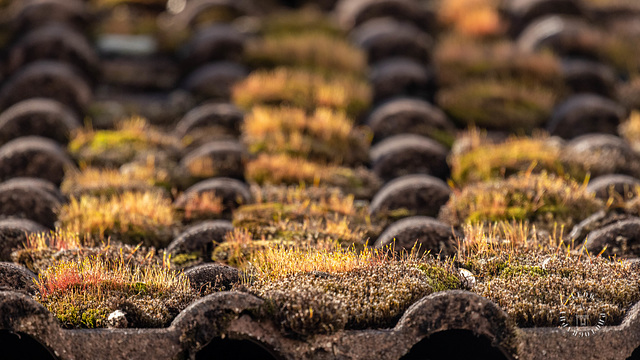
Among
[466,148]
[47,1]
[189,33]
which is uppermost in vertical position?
[47,1]

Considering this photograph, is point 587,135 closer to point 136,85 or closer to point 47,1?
point 136,85

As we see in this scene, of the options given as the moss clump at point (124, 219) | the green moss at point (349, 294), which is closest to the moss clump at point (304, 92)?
the moss clump at point (124, 219)

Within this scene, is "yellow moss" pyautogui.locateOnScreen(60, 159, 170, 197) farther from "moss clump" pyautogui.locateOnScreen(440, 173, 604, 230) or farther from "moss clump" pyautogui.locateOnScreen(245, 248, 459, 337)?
"moss clump" pyautogui.locateOnScreen(440, 173, 604, 230)

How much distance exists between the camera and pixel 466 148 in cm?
1068

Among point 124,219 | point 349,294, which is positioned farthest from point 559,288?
point 124,219

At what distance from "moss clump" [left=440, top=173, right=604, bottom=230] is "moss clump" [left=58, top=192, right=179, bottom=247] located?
2.80 m

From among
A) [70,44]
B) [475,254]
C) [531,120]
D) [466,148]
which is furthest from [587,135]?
[70,44]

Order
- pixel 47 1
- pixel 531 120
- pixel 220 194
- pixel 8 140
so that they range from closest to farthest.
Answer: pixel 220 194 → pixel 8 140 → pixel 531 120 → pixel 47 1

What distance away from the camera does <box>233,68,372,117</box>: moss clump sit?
11.6 m

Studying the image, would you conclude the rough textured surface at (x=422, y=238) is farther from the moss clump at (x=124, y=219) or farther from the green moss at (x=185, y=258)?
the moss clump at (x=124, y=219)

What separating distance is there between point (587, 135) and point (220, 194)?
16.4 ft

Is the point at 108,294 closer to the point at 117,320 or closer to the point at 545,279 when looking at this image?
the point at 117,320

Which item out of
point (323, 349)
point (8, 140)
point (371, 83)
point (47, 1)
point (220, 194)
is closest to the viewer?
point (323, 349)

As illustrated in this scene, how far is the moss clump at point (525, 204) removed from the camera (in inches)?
340
